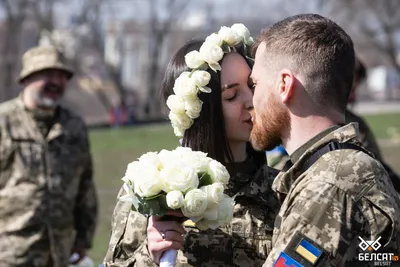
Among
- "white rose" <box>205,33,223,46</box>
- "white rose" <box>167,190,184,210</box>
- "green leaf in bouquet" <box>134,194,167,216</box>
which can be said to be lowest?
"green leaf in bouquet" <box>134,194,167,216</box>

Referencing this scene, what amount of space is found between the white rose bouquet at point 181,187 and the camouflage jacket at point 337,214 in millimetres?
641

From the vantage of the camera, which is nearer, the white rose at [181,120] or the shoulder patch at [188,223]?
the shoulder patch at [188,223]

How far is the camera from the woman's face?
4145 mm

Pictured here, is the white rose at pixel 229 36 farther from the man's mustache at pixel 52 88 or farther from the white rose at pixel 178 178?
the man's mustache at pixel 52 88

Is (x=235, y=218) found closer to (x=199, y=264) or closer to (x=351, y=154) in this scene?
(x=199, y=264)

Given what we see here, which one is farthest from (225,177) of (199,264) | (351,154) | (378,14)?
(378,14)

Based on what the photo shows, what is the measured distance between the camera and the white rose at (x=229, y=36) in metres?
4.22

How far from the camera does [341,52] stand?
3.18m

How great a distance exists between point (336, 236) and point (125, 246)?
4.83ft

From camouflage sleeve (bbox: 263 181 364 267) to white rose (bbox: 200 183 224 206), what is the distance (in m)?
0.70

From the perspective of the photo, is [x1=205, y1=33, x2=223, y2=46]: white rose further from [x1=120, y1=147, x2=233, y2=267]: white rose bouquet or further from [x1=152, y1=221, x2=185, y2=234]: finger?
[x1=152, y1=221, x2=185, y2=234]: finger

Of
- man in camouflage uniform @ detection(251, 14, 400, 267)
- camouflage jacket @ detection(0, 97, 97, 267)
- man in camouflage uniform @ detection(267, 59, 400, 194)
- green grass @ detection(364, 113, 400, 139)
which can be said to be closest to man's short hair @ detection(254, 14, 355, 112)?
man in camouflage uniform @ detection(251, 14, 400, 267)

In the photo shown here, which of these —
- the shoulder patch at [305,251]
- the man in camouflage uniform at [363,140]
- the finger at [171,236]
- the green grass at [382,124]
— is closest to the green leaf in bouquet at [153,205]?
the finger at [171,236]

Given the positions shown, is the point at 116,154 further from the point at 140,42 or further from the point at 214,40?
the point at 140,42
